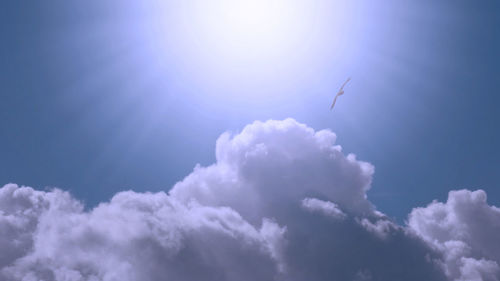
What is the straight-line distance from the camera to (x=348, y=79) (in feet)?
487

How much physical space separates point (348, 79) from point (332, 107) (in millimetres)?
11797

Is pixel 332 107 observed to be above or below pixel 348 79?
below

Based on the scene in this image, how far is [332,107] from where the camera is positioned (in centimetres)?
14700
